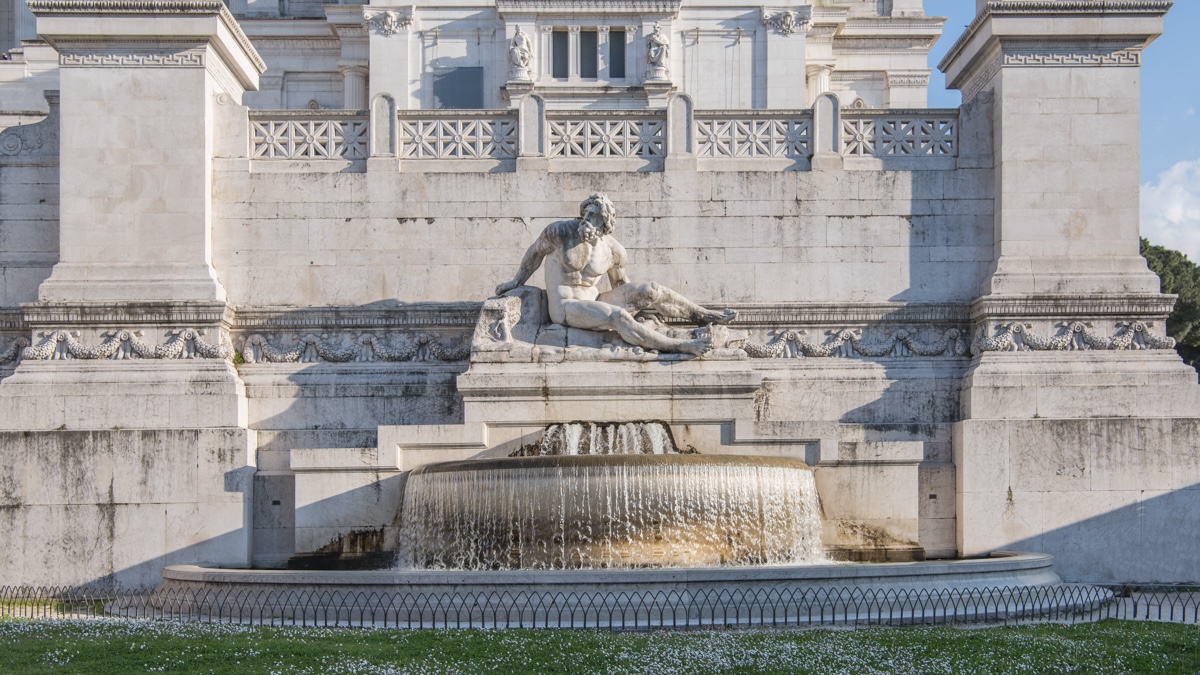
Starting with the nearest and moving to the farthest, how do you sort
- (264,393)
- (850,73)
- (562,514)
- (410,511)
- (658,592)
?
(658,592), (562,514), (410,511), (264,393), (850,73)

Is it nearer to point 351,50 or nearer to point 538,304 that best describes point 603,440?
point 538,304

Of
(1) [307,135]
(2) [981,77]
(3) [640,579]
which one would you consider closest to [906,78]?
(2) [981,77]

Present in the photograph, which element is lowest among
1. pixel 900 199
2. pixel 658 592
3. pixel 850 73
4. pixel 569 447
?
pixel 658 592

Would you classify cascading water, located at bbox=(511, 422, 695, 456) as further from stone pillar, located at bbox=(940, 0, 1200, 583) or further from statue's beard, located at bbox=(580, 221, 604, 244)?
stone pillar, located at bbox=(940, 0, 1200, 583)

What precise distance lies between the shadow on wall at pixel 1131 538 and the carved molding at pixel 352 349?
8541 millimetres

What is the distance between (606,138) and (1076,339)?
752 cm

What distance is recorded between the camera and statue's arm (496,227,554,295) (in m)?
20.8

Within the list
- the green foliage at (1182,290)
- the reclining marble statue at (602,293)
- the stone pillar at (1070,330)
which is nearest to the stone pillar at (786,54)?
the green foliage at (1182,290)

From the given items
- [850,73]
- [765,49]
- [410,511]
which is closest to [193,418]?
[410,511]

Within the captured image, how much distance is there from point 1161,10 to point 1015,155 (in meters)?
2.97

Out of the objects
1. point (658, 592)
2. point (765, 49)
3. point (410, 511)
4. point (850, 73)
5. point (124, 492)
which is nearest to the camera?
point (658, 592)

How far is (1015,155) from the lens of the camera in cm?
2170

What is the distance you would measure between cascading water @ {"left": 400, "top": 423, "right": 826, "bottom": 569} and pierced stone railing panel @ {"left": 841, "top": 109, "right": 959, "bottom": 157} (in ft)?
20.8

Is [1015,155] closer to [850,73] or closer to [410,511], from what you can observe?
[410,511]
